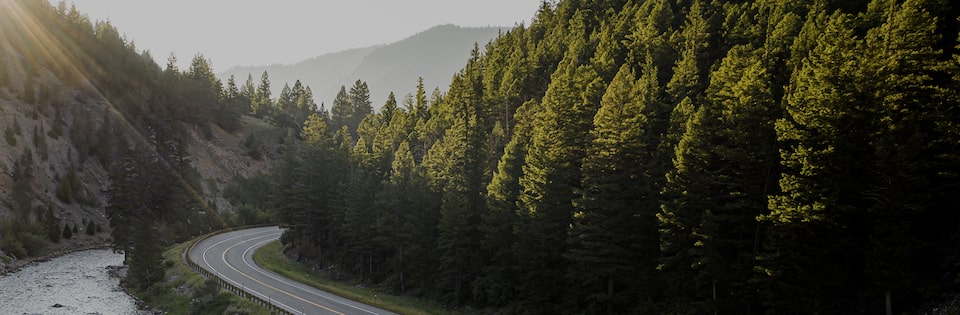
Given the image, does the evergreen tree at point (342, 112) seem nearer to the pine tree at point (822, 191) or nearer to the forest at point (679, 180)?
the forest at point (679, 180)

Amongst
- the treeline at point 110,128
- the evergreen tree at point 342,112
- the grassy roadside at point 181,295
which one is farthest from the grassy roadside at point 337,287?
→ the evergreen tree at point 342,112

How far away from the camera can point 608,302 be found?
31.4 m

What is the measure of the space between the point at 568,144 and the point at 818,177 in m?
16.8

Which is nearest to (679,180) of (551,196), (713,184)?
(713,184)

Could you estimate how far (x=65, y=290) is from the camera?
50.7 metres

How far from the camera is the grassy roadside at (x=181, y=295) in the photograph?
133 ft

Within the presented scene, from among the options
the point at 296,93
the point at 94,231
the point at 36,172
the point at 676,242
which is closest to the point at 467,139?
the point at 676,242

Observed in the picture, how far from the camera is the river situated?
4434 centimetres

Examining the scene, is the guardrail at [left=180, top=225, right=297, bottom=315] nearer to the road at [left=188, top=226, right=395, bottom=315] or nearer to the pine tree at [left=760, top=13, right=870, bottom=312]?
the road at [left=188, top=226, right=395, bottom=315]

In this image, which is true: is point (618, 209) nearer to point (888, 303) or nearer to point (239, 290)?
point (888, 303)

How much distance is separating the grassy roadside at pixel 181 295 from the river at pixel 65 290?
1816 millimetres

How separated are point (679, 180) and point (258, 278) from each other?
4176 centimetres

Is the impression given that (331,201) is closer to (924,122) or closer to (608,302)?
(608,302)

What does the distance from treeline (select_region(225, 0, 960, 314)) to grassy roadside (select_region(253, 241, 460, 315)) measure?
2552 millimetres
